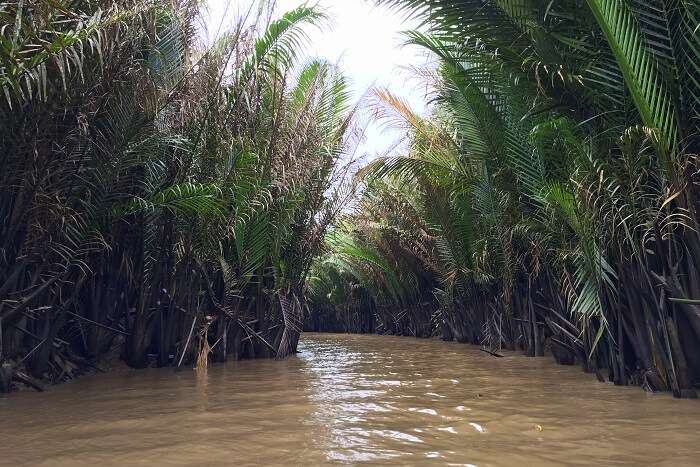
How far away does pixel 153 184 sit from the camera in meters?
6.10

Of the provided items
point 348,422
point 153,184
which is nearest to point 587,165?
point 348,422

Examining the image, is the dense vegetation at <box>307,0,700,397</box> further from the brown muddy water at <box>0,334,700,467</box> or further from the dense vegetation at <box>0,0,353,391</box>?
the dense vegetation at <box>0,0,353,391</box>

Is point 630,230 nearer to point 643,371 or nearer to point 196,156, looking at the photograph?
point 643,371

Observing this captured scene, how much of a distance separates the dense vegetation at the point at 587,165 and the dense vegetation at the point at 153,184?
2.12 meters

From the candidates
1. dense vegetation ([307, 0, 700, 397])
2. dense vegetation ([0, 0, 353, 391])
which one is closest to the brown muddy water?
dense vegetation ([307, 0, 700, 397])

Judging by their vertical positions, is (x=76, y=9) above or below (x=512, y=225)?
above

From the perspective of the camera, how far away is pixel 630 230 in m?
4.52

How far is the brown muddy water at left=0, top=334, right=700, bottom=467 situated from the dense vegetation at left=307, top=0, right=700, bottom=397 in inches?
24.6

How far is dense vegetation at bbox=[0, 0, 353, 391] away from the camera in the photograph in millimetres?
4496

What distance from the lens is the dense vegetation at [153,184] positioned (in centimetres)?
450

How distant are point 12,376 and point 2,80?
2501 millimetres

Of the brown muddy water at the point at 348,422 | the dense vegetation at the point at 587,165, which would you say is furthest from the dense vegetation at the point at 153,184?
the dense vegetation at the point at 587,165

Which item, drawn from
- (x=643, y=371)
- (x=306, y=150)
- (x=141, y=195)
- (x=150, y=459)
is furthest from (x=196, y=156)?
(x=643, y=371)

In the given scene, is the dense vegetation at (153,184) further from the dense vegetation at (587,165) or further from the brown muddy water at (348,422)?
the dense vegetation at (587,165)
